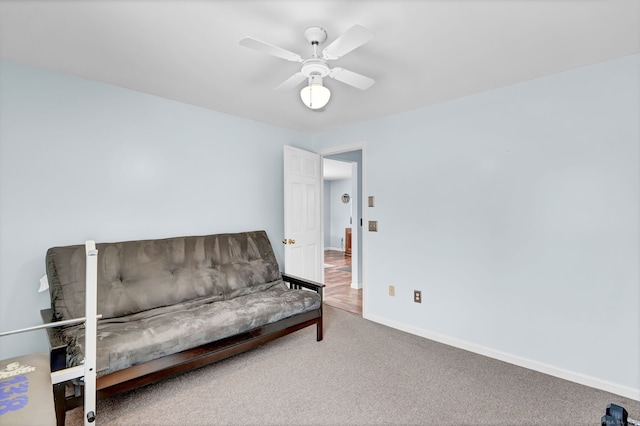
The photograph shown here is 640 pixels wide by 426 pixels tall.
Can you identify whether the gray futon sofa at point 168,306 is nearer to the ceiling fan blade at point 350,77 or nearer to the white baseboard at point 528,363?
the white baseboard at point 528,363

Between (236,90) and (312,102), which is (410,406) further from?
(236,90)

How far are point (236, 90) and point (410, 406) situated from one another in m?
2.72

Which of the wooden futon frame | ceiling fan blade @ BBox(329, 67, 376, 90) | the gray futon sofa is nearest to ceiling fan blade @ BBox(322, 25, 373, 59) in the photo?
ceiling fan blade @ BBox(329, 67, 376, 90)

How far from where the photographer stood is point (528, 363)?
7.57ft

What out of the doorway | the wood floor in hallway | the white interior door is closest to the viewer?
the white interior door

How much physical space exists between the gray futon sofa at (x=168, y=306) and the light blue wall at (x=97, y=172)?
0.21m

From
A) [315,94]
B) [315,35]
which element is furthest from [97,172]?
[315,35]

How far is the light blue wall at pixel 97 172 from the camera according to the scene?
205 centimetres

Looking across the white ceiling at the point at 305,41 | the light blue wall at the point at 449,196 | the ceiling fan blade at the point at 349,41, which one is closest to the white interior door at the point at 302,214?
the light blue wall at the point at 449,196

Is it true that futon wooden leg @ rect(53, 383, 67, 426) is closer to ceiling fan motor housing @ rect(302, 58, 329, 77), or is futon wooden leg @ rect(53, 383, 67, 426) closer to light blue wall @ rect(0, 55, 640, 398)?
light blue wall @ rect(0, 55, 640, 398)

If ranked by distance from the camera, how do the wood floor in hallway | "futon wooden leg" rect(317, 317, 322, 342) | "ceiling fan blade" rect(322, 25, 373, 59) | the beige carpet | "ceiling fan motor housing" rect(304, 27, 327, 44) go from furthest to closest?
the wood floor in hallway, "futon wooden leg" rect(317, 317, 322, 342), the beige carpet, "ceiling fan motor housing" rect(304, 27, 327, 44), "ceiling fan blade" rect(322, 25, 373, 59)

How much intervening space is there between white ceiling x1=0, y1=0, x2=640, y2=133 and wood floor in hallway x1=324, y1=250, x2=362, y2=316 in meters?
2.60

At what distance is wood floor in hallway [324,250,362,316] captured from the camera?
151 inches

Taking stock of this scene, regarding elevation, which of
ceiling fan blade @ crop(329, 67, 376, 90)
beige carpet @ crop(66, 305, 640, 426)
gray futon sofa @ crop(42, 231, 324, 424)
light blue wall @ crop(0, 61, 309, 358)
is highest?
ceiling fan blade @ crop(329, 67, 376, 90)
